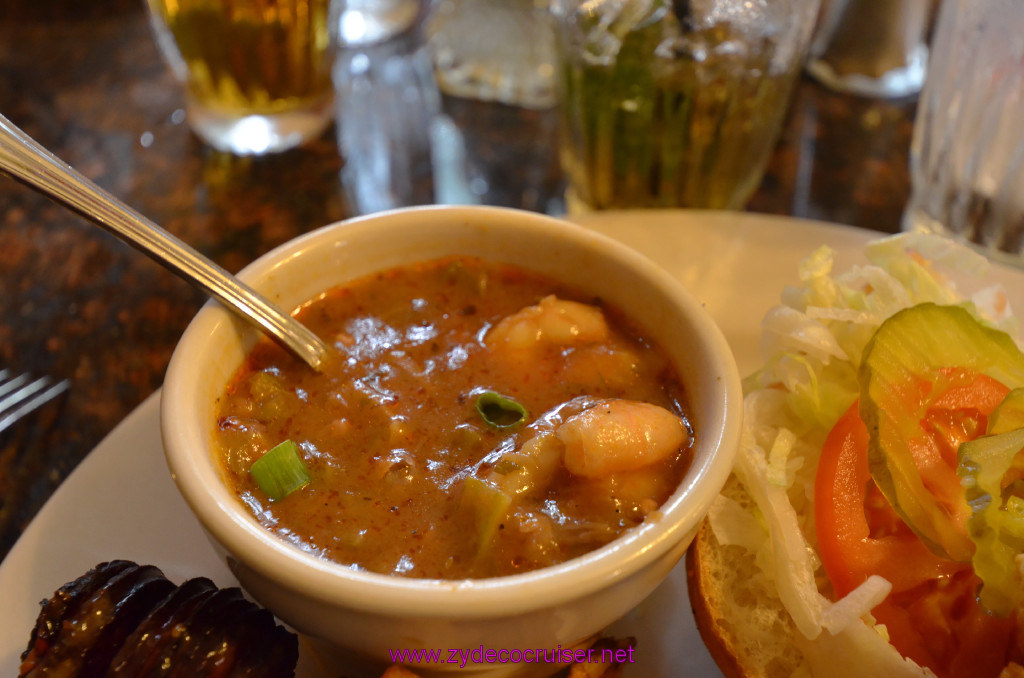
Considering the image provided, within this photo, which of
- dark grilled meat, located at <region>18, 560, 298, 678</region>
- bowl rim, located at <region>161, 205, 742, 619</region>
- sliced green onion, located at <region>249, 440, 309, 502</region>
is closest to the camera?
bowl rim, located at <region>161, 205, 742, 619</region>

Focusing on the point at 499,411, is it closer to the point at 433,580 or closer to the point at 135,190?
the point at 433,580

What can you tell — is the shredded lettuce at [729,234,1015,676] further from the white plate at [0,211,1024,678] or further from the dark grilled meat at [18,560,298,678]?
the dark grilled meat at [18,560,298,678]

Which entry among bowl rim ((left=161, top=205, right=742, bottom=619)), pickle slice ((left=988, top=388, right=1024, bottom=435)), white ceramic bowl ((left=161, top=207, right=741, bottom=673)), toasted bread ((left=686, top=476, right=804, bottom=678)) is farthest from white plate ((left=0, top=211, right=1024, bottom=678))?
pickle slice ((left=988, top=388, right=1024, bottom=435))

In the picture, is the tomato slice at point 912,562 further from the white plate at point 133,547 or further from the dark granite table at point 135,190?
the dark granite table at point 135,190

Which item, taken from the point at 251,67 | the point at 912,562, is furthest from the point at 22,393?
the point at 912,562

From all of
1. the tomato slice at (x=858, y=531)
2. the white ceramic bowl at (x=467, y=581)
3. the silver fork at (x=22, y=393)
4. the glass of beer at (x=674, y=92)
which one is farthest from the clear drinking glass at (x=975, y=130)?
the silver fork at (x=22, y=393)
